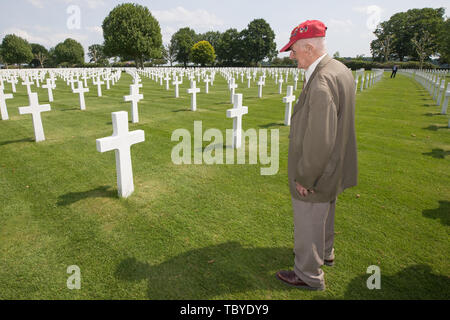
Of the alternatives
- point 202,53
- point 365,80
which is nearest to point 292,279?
point 365,80

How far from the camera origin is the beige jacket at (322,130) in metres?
1.90

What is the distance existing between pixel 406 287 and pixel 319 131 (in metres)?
1.76

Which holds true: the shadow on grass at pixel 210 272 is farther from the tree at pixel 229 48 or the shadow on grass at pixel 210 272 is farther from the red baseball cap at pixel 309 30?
the tree at pixel 229 48

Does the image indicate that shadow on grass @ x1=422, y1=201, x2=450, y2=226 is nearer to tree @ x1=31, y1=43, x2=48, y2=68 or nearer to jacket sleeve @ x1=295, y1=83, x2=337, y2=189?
jacket sleeve @ x1=295, y1=83, x2=337, y2=189

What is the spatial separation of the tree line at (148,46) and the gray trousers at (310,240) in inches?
1886

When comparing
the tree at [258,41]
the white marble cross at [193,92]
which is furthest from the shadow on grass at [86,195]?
the tree at [258,41]

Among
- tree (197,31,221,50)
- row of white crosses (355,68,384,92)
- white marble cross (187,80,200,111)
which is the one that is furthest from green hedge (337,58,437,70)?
white marble cross (187,80,200,111)

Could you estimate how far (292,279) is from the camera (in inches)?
96.9

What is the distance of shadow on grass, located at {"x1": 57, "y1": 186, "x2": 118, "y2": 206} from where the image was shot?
153 inches

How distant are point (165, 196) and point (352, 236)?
8.54 ft

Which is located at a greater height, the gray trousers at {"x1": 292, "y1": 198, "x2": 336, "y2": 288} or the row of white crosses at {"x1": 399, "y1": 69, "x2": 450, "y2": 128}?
the row of white crosses at {"x1": 399, "y1": 69, "x2": 450, "y2": 128}

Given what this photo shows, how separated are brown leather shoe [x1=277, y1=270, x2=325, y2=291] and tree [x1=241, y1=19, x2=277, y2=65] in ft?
246
